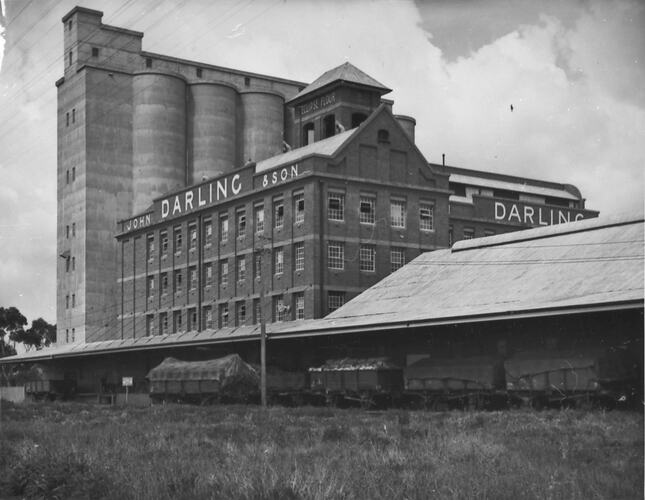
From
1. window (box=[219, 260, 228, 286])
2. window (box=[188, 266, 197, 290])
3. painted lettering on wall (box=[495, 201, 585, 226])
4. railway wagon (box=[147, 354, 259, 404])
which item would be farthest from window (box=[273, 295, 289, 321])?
painted lettering on wall (box=[495, 201, 585, 226])

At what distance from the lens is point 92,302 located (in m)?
84.1

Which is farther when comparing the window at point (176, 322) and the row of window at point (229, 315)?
the window at point (176, 322)

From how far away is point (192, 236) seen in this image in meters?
70.5

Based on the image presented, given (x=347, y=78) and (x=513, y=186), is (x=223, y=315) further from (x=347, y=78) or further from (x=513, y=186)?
(x=513, y=186)

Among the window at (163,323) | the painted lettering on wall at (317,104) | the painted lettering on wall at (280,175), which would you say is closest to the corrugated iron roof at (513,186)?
the painted lettering on wall at (317,104)

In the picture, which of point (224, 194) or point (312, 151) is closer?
point (312, 151)

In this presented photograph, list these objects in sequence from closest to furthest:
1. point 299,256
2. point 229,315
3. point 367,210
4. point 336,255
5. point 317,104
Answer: point 336,255 → point 299,256 → point 367,210 → point 229,315 → point 317,104

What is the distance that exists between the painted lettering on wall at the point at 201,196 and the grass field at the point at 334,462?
39735mm

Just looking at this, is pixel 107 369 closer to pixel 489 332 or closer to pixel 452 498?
pixel 489 332

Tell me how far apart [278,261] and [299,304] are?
12.0ft

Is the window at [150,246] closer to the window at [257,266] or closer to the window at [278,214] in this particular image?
the window at [257,266]

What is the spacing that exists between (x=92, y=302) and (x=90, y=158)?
12569mm

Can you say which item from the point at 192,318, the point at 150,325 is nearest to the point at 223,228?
the point at 192,318

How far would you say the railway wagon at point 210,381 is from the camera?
5434cm
